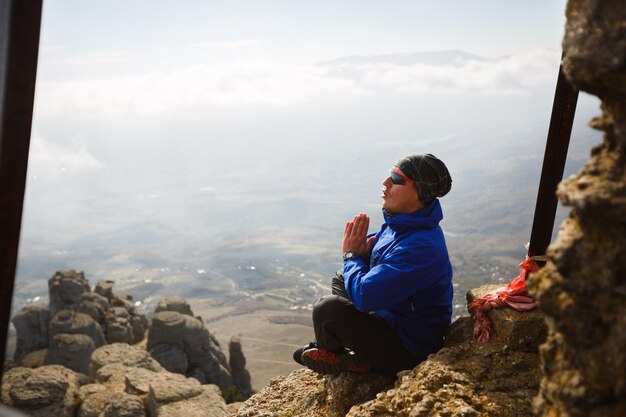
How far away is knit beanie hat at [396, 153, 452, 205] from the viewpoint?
5656 mm

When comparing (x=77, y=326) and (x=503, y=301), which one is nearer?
(x=503, y=301)

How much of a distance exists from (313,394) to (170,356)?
40.4 metres

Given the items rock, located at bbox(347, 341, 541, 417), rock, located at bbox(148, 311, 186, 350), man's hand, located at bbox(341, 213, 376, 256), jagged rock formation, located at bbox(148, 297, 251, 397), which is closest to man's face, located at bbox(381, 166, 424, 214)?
man's hand, located at bbox(341, 213, 376, 256)

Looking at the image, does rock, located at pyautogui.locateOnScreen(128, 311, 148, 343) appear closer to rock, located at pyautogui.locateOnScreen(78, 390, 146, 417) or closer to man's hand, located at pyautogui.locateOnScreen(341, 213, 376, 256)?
rock, located at pyautogui.locateOnScreen(78, 390, 146, 417)

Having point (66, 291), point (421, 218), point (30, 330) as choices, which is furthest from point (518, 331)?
point (30, 330)

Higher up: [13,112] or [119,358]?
[13,112]

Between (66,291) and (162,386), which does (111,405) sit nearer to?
(162,386)

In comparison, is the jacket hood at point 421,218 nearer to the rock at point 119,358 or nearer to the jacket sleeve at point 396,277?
the jacket sleeve at point 396,277

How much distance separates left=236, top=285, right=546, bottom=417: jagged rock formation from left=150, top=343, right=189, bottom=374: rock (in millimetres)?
39775

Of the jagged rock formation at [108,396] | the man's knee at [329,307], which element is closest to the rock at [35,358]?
the jagged rock formation at [108,396]

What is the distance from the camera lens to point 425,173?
566 centimetres

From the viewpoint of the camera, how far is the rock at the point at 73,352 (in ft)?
142

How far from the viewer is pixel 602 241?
109 inches

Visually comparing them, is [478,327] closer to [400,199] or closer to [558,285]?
[400,199]
